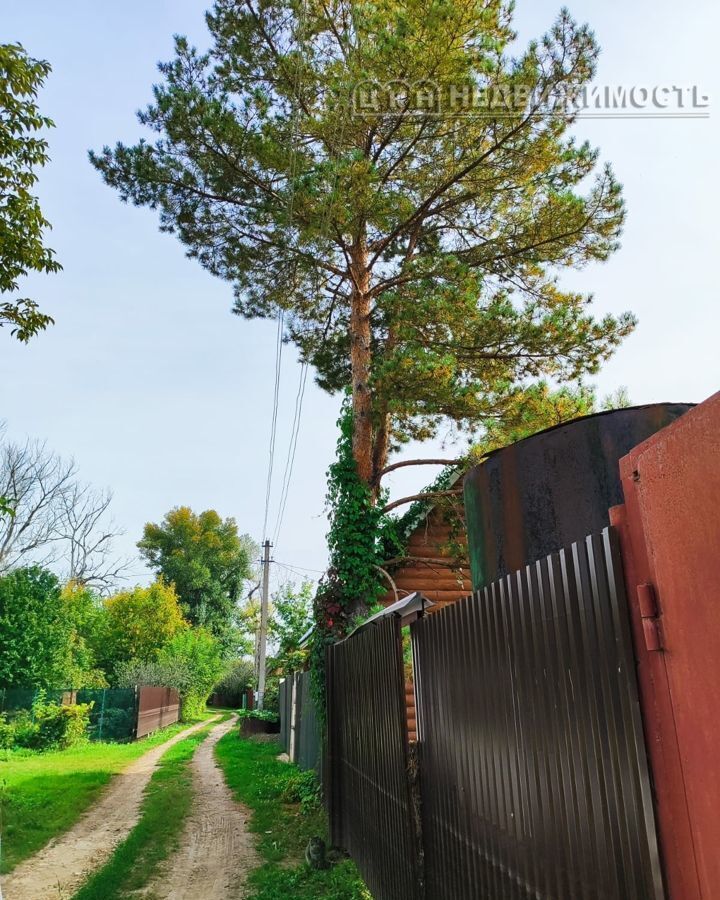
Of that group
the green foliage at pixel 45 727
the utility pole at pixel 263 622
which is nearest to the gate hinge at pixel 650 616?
the green foliage at pixel 45 727

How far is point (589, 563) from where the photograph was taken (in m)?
1.92

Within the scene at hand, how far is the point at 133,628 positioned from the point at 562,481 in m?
32.9

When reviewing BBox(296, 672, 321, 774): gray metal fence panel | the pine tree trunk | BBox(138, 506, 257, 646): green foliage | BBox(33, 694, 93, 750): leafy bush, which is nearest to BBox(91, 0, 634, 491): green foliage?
the pine tree trunk

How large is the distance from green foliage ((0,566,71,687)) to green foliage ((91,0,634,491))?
15776mm

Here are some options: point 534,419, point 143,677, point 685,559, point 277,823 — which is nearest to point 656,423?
point 685,559

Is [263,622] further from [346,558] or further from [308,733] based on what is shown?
[346,558]

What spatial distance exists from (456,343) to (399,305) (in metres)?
1.11

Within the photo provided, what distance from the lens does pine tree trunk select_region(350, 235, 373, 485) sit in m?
10.8

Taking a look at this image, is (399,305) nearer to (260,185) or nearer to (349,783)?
(260,185)

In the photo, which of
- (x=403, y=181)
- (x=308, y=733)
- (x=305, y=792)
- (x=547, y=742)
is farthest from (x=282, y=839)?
(x=403, y=181)

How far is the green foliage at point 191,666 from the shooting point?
106 feet

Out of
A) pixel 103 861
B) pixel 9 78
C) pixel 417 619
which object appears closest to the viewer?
pixel 417 619

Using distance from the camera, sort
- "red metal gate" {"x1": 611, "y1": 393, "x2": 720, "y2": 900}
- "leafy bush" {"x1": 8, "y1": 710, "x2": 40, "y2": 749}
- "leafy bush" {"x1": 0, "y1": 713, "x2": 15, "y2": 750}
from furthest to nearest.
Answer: "leafy bush" {"x1": 8, "y1": 710, "x2": 40, "y2": 749}
"leafy bush" {"x1": 0, "y1": 713, "x2": 15, "y2": 750}
"red metal gate" {"x1": 611, "y1": 393, "x2": 720, "y2": 900}

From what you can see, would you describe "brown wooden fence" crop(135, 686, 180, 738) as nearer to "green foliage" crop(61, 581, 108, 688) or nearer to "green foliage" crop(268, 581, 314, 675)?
"green foliage" crop(61, 581, 108, 688)
